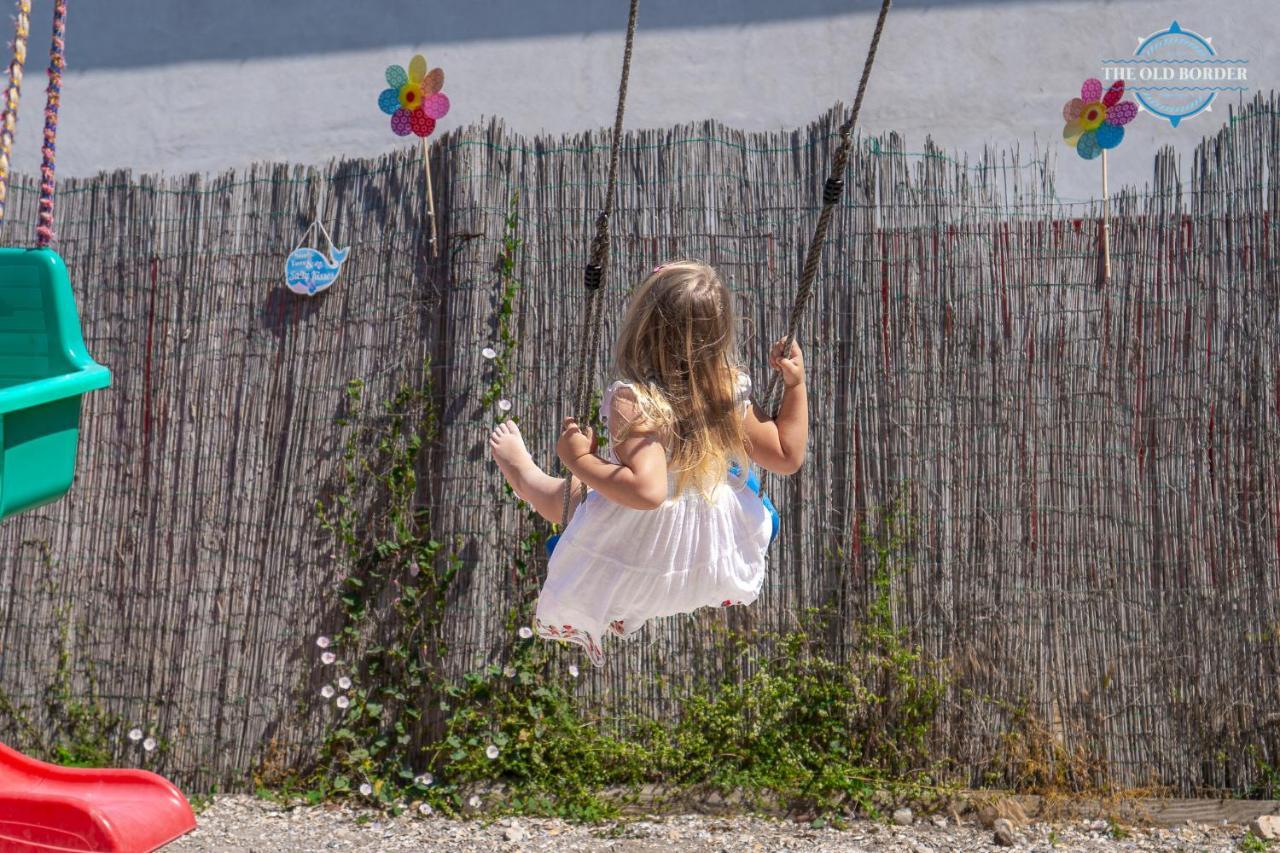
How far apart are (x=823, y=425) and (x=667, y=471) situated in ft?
5.28

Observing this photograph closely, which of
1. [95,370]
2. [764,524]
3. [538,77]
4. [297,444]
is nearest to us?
[95,370]

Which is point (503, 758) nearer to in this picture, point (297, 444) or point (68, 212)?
point (297, 444)

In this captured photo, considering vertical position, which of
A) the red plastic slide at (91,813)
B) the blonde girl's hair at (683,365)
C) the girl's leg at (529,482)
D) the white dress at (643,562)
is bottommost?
the red plastic slide at (91,813)

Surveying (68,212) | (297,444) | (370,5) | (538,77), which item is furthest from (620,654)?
(370,5)

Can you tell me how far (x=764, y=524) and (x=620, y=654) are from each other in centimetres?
150

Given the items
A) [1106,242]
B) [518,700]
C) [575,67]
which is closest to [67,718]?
[518,700]

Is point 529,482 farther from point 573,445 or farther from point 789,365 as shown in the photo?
point 789,365

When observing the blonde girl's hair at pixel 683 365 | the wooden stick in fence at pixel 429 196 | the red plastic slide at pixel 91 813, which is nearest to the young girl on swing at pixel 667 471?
the blonde girl's hair at pixel 683 365

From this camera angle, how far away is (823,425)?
4.10 m

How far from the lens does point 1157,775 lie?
157 inches

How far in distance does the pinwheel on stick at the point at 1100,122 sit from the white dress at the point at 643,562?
1965mm

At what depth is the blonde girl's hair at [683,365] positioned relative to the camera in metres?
2.56

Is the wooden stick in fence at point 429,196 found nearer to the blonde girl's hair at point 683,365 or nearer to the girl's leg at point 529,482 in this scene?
the girl's leg at point 529,482

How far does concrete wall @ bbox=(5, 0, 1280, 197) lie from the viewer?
234 inches
